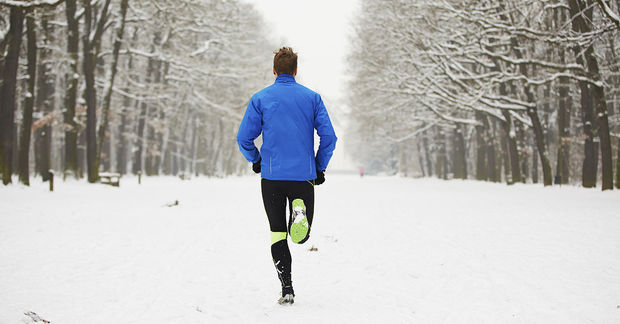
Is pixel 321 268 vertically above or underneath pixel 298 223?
underneath

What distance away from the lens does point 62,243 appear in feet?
22.5

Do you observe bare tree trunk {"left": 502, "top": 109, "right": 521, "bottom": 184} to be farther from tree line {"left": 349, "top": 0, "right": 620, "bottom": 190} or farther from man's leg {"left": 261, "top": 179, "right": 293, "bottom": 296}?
man's leg {"left": 261, "top": 179, "right": 293, "bottom": 296}

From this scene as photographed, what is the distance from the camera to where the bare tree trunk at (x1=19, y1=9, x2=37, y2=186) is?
584 inches

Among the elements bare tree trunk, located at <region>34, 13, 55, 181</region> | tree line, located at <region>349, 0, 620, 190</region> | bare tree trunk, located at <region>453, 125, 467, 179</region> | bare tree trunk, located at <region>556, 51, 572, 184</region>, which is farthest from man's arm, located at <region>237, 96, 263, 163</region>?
bare tree trunk, located at <region>453, 125, 467, 179</region>

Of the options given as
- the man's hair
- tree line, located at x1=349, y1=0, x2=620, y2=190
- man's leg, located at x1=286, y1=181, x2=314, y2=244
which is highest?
tree line, located at x1=349, y1=0, x2=620, y2=190

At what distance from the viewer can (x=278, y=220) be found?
3.92 m

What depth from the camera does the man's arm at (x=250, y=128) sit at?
3875 mm

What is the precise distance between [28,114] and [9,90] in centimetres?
189

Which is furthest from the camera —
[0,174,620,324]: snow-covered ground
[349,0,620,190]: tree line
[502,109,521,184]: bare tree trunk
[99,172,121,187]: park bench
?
[502,109,521,184]: bare tree trunk

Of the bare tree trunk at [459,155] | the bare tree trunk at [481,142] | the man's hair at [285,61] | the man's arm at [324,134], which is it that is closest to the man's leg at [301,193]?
the man's arm at [324,134]

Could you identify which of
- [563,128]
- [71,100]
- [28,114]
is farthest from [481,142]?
[28,114]

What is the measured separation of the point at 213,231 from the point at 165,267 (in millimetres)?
2789

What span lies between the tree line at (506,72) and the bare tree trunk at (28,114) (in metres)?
13.4

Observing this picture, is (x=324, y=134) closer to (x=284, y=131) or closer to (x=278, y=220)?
(x=284, y=131)
